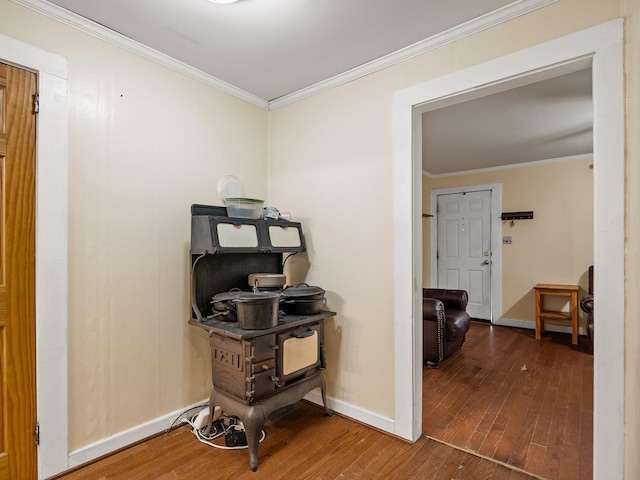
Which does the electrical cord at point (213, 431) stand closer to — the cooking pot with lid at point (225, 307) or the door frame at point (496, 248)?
the cooking pot with lid at point (225, 307)

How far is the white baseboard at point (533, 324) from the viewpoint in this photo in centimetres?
478

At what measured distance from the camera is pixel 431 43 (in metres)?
2.06

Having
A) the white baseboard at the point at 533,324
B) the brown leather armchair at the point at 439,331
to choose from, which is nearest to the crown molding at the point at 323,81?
the brown leather armchair at the point at 439,331

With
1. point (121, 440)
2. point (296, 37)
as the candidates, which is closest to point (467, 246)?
point (296, 37)

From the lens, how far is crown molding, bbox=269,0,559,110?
176cm

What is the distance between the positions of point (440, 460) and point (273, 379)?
1.07 meters

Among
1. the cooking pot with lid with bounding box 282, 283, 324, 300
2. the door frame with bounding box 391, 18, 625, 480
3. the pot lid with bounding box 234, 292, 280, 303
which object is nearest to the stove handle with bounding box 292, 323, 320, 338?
the cooking pot with lid with bounding box 282, 283, 324, 300

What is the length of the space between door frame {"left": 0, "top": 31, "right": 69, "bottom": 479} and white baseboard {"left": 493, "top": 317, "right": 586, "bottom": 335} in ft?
17.6

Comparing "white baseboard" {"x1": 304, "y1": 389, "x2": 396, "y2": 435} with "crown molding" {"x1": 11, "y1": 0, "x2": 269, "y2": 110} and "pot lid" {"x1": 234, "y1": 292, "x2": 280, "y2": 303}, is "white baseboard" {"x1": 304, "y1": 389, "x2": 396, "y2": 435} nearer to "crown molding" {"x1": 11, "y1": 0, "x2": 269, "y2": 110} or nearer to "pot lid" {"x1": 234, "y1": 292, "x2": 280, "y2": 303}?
"pot lid" {"x1": 234, "y1": 292, "x2": 280, "y2": 303}

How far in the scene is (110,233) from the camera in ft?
6.61

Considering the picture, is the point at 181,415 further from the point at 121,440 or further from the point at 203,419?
the point at 121,440

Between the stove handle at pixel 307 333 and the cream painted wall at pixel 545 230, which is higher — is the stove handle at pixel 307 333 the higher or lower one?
the lower one

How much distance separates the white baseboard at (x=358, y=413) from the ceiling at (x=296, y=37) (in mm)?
2344

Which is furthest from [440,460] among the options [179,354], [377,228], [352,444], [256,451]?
[179,354]
